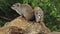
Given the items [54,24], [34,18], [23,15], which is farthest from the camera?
[54,24]

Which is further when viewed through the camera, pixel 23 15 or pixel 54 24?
pixel 54 24

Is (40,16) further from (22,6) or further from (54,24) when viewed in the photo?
(54,24)

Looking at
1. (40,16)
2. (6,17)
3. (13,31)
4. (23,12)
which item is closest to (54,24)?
(6,17)

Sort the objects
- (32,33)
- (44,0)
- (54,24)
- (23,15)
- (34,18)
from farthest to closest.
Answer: (54,24) → (44,0) → (23,15) → (34,18) → (32,33)

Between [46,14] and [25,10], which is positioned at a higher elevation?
[46,14]

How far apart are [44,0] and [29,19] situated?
6.26ft

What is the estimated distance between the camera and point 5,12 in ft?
32.0

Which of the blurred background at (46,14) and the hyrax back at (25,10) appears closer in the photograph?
the hyrax back at (25,10)

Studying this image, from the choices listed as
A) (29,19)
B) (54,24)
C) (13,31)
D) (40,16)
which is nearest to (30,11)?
(29,19)

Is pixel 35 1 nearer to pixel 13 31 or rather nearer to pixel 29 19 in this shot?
pixel 29 19

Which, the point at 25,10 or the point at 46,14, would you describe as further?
the point at 46,14

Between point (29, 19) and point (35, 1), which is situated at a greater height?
point (35, 1)

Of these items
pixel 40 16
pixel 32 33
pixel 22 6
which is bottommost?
pixel 32 33

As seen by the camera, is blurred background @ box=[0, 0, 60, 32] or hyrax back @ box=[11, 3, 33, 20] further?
blurred background @ box=[0, 0, 60, 32]
